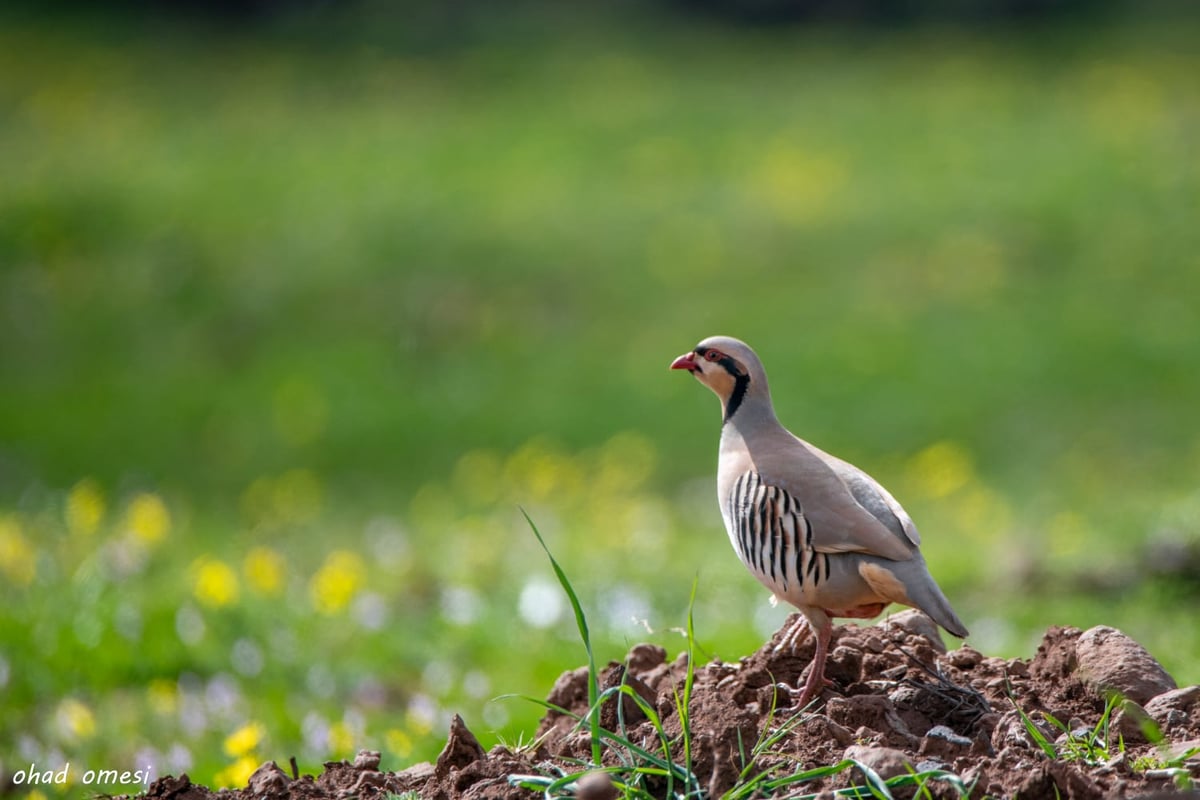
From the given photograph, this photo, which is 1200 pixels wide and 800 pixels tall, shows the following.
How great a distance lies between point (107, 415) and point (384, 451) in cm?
273

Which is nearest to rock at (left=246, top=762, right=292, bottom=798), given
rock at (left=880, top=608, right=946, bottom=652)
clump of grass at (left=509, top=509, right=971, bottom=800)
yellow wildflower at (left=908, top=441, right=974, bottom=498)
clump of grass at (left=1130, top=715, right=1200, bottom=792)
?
clump of grass at (left=509, top=509, right=971, bottom=800)

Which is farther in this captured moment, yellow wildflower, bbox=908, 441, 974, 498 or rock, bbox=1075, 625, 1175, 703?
yellow wildflower, bbox=908, 441, 974, 498

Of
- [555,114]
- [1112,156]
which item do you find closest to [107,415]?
[555,114]

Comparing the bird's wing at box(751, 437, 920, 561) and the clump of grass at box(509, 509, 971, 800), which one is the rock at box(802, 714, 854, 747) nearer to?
the clump of grass at box(509, 509, 971, 800)

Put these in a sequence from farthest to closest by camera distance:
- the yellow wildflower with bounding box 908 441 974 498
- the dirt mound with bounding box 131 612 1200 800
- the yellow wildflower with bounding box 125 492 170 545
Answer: the yellow wildflower with bounding box 908 441 974 498 → the yellow wildflower with bounding box 125 492 170 545 → the dirt mound with bounding box 131 612 1200 800

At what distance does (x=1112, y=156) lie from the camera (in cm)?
1794

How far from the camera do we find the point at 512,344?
14508 millimetres

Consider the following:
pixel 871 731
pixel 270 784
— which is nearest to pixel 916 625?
pixel 871 731

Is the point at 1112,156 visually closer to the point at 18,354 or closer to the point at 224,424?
the point at 224,424

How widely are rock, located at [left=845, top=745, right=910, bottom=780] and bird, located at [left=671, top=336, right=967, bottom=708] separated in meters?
0.55

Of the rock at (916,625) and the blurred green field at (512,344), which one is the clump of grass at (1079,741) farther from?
the blurred green field at (512,344)

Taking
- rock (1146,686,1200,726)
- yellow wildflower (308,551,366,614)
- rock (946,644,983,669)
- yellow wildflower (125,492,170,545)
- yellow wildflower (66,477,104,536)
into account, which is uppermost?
yellow wildflower (66,477,104,536)

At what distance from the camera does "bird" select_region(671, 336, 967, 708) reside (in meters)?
3.83

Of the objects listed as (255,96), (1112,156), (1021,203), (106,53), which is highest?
(106,53)
